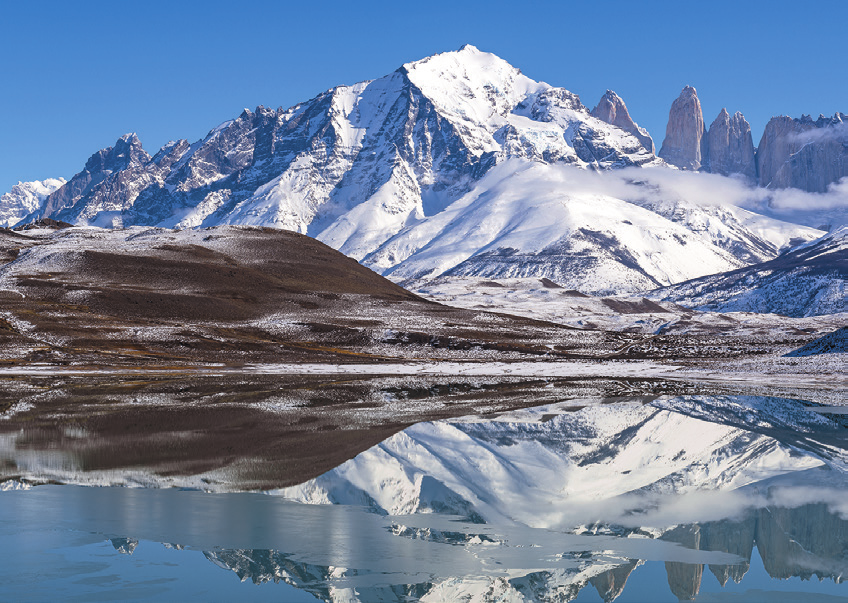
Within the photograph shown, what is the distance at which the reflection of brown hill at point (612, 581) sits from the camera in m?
18.6

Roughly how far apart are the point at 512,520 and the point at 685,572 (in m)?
6.03

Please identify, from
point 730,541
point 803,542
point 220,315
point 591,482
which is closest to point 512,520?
point 730,541

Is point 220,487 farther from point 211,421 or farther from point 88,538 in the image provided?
point 211,421

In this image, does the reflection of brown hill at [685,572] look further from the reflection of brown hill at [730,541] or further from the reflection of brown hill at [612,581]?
the reflection of brown hill at [612,581]

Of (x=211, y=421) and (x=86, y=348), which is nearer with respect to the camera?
(x=211, y=421)

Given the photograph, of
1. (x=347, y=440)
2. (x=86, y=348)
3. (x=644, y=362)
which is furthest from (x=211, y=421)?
(x=644, y=362)

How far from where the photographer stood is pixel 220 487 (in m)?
28.7

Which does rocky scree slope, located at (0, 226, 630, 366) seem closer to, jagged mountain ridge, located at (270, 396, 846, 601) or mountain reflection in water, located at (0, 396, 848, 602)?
jagged mountain ridge, located at (270, 396, 846, 601)

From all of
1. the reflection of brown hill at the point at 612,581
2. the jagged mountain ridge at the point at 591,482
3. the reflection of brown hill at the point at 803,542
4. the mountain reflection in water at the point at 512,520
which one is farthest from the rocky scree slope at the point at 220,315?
the reflection of brown hill at the point at 612,581

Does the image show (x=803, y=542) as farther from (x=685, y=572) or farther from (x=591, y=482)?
(x=591, y=482)

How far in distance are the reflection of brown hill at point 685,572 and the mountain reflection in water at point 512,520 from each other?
51mm

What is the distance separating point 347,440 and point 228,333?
8026 cm

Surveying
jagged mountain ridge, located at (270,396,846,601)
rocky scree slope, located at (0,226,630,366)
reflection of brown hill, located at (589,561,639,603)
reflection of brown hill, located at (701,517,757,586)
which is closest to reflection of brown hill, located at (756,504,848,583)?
jagged mountain ridge, located at (270,396,846,601)

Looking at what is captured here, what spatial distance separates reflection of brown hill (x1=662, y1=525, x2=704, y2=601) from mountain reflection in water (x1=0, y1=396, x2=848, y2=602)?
5 centimetres
